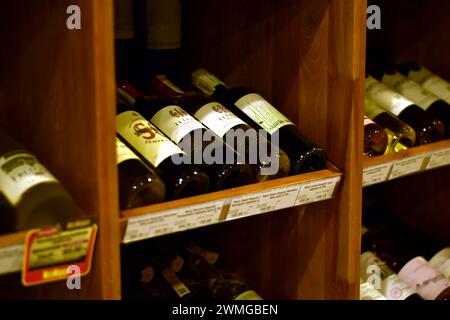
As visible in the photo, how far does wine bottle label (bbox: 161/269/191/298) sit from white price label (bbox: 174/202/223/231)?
34 cm

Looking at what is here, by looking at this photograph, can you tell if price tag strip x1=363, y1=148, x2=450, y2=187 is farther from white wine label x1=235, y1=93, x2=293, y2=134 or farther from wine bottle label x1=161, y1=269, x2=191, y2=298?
wine bottle label x1=161, y1=269, x2=191, y2=298

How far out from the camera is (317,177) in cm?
134

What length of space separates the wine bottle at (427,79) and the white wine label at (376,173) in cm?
42

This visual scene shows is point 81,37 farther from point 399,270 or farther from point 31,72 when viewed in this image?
point 399,270

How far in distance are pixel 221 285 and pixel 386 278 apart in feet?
1.43

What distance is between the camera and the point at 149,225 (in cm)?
110

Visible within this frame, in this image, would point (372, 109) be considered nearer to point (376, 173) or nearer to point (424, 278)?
point (376, 173)

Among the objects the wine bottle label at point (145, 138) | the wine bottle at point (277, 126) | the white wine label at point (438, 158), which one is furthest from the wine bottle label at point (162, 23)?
the white wine label at point (438, 158)

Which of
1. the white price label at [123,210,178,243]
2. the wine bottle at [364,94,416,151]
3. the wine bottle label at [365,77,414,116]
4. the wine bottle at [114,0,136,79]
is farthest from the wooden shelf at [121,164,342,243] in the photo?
the wine bottle at [114,0,136,79]

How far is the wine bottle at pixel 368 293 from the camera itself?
5.12 ft

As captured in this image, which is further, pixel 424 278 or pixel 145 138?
pixel 424 278

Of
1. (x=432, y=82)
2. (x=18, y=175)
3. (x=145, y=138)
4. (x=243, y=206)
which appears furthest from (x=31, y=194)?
(x=432, y=82)

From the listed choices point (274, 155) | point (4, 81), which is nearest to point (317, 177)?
point (274, 155)

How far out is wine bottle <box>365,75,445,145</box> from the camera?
1.64 meters
